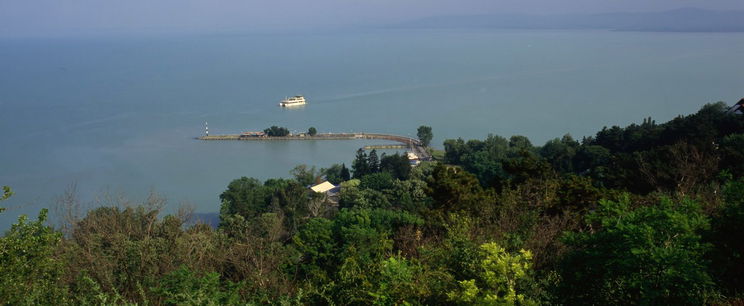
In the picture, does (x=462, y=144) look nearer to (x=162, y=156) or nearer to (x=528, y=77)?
(x=162, y=156)

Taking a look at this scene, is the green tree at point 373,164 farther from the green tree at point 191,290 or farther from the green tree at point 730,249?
the green tree at point 730,249

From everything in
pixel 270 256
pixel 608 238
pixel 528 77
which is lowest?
pixel 270 256

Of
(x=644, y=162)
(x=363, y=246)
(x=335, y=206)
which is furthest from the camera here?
(x=335, y=206)

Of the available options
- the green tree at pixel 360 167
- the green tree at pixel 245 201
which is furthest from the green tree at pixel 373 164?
the green tree at pixel 245 201

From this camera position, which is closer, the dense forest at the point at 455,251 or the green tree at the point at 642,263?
the green tree at the point at 642,263

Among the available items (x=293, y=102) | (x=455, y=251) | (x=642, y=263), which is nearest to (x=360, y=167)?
(x=455, y=251)

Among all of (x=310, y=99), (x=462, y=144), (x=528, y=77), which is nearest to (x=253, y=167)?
(x=462, y=144)

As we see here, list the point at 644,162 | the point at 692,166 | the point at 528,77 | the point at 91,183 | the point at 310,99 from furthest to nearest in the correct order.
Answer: the point at 528,77, the point at 310,99, the point at 91,183, the point at 644,162, the point at 692,166

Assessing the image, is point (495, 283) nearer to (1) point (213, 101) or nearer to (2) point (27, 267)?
(2) point (27, 267)

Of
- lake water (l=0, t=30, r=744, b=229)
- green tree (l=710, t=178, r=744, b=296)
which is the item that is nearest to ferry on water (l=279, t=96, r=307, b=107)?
lake water (l=0, t=30, r=744, b=229)
